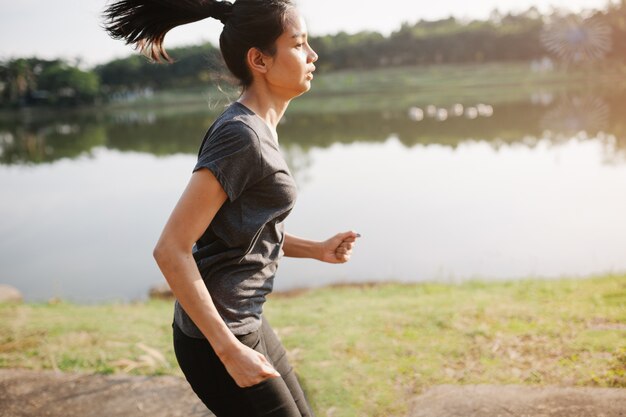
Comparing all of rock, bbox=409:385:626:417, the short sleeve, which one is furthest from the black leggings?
rock, bbox=409:385:626:417

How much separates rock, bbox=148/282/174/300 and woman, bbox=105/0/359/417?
8036mm

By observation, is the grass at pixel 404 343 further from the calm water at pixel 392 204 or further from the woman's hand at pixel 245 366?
the calm water at pixel 392 204

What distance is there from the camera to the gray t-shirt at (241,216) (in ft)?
5.22

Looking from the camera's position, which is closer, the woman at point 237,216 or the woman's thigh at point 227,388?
the woman at point 237,216

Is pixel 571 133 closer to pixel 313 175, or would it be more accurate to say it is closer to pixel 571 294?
pixel 313 175

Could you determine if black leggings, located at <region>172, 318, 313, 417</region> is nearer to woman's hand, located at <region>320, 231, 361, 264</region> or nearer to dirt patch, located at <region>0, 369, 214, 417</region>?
woman's hand, located at <region>320, 231, 361, 264</region>

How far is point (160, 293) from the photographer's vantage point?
990 cm

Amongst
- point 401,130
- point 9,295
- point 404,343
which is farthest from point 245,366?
point 401,130

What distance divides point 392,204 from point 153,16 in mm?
12547

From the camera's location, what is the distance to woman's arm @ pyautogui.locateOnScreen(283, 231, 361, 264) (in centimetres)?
222

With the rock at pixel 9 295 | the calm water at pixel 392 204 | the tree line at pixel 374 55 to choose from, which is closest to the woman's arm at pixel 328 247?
the calm water at pixel 392 204

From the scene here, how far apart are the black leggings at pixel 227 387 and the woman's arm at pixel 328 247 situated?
1.64ft

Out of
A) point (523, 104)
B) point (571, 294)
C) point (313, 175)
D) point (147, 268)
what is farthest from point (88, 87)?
point (571, 294)

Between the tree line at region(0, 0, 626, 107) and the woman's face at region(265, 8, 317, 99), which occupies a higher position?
the tree line at region(0, 0, 626, 107)
